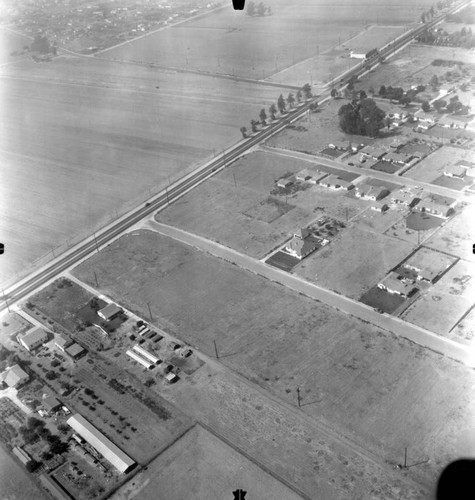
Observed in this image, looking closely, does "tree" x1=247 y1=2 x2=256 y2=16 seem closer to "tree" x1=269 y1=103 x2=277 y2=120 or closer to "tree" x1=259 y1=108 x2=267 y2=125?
"tree" x1=269 y1=103 x2=277 y2=120

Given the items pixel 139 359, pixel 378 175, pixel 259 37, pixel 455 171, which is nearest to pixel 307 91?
pixel 378 175

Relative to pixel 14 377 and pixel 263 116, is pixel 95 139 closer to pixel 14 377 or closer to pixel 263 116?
pixel 263 116

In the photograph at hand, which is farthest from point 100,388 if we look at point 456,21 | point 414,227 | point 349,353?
point 456,21

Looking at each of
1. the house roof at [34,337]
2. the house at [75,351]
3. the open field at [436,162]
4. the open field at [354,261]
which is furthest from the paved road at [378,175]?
the house roof at [34,337]

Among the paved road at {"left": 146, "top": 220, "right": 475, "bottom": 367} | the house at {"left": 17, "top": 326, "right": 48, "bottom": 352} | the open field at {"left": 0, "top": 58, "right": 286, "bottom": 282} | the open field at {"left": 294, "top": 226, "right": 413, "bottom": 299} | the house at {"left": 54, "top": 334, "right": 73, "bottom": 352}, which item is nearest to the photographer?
the paved road at {"left": 146, "top": 220, "right": 475, "bottom": 367}

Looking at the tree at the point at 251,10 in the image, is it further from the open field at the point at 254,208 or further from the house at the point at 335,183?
the house at the point at 335,183

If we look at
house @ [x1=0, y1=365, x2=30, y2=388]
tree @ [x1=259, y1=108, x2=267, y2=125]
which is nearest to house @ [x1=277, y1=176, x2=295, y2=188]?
tree @ [x1=259, y1=108, x2=267, y2=125]

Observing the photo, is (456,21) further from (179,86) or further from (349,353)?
(349,353)
